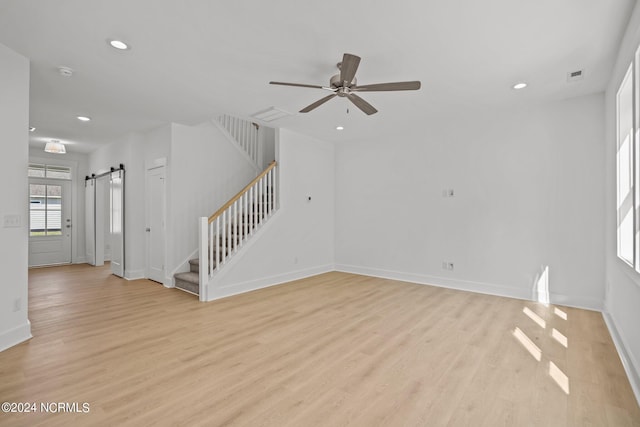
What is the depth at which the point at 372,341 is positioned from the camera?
300cm

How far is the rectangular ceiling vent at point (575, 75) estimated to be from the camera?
334 cm

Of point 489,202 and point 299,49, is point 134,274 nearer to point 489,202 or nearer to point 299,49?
point 299,49

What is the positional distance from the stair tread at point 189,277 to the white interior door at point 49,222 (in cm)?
465

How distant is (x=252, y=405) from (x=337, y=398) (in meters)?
0.57

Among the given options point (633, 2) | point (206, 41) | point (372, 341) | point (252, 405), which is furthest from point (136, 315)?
point (633, 2)

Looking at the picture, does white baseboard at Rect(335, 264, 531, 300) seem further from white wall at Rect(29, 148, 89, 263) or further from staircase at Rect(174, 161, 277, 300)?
white wall at Rect(29, 148, 89, 263)

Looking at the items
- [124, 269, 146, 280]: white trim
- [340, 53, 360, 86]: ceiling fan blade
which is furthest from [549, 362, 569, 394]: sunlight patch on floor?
→ [124, 269, 146, 280]: white trim

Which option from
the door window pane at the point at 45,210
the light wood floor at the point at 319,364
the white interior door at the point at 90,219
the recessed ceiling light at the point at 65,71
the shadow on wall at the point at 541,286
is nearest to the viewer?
the light wood floor at the point at 319,364

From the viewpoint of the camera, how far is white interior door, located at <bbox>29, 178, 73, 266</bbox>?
23.3ft

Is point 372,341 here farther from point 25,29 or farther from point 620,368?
point 25,29

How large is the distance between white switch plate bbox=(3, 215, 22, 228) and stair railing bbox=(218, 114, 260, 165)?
12.0 feet

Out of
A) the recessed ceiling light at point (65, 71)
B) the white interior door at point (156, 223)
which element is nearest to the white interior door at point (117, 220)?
the white interior door at point (156, 223)

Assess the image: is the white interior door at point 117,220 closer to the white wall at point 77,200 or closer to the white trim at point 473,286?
the white wall at point 77,200

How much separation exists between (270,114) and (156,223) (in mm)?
2966
